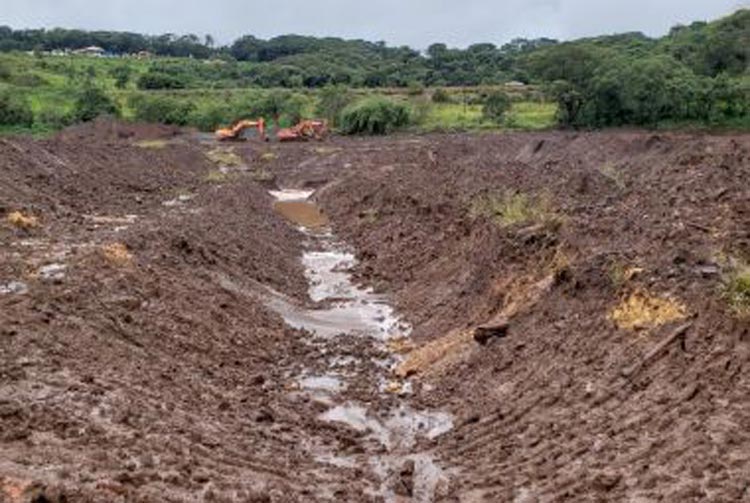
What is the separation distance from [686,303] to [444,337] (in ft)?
20.2

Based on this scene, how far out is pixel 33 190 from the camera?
33625mm

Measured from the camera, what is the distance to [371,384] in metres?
17.3

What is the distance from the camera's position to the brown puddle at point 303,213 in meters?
41.5

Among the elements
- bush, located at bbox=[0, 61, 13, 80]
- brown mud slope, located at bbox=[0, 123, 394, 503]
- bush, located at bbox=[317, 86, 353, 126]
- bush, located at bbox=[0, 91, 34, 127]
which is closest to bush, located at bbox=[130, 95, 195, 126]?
bush, located at bbox=[0, 91, 34, 127]

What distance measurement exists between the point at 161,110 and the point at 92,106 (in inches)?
231

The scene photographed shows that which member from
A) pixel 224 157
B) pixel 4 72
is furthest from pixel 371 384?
pixel 4 72

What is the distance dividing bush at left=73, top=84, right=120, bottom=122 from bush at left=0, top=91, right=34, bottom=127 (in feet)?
20.1

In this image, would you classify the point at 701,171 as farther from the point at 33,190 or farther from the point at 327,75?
the point at 327,75

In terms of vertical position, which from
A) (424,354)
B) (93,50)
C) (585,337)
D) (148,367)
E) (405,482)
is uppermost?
(585,337)

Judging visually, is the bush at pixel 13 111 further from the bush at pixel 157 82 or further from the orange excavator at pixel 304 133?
the bush at pixel 157 82

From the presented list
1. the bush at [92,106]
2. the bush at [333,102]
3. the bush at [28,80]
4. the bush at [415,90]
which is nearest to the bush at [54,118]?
the bush at [92,106]

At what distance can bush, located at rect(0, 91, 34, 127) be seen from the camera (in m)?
75.5

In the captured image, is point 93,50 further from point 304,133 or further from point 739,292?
point 739,292

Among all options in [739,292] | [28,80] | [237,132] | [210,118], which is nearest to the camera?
[739,292]
